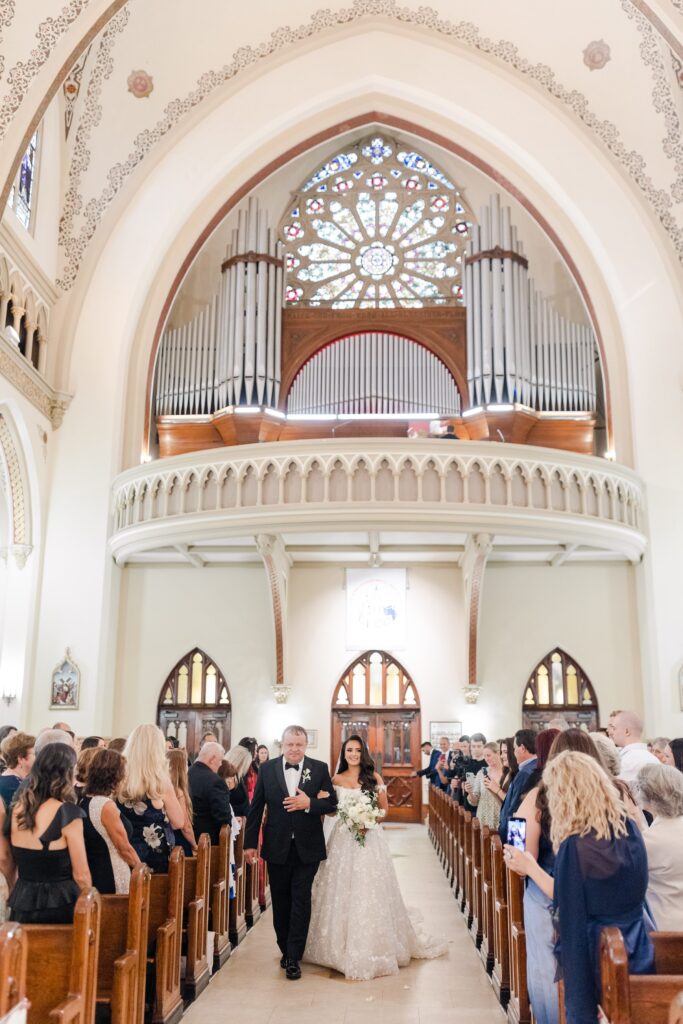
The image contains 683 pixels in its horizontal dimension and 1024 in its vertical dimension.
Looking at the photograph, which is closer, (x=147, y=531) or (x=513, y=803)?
(x=513, y=803)

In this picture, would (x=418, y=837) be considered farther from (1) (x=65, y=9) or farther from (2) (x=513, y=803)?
(1) (x=65, y=9)

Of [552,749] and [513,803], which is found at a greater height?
[552,749]

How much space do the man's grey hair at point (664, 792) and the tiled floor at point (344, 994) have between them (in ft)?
7.14

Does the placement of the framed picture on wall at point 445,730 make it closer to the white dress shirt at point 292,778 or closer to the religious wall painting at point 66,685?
the religious wall painting at point 66,685

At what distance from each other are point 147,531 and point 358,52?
9.50m

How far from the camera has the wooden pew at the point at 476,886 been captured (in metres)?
7.23

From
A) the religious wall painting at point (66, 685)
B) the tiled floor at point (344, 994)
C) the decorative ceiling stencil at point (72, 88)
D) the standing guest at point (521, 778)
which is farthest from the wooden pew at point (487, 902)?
the decorative ceiling stencil at point (72, 88)

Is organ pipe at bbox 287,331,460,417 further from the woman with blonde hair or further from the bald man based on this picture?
the woman with blonde hair

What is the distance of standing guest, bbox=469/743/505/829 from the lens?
7264 mm

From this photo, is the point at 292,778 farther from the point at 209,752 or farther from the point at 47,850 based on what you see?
the point at 47,850

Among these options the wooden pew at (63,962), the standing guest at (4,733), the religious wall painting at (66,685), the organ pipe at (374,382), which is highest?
the organ pipe at (374,382)

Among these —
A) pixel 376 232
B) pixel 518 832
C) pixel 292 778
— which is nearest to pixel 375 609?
pixel 376 232

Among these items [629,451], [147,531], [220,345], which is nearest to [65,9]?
[220,345]

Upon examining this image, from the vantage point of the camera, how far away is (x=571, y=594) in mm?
15188
